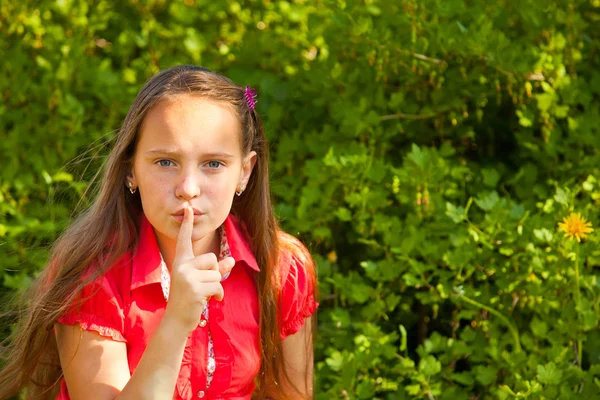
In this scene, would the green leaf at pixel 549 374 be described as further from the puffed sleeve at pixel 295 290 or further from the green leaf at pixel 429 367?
the puffed sleeve at pixel 295 290

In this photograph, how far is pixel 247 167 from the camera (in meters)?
2.22

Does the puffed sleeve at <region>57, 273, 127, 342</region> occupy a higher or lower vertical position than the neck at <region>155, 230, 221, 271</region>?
lower

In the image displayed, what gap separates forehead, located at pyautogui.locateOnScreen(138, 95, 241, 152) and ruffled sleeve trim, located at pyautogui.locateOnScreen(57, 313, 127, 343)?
1.30 feet

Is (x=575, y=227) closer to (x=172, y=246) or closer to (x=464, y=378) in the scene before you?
(x=464, y=378)

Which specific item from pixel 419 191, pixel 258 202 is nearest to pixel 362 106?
pixel 419 191

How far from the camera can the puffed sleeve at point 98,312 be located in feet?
6.64

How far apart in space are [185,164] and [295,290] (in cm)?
51

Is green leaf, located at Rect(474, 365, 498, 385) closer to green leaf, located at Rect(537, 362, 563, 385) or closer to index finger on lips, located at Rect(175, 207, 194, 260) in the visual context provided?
green leaf, located at Rect(537, 362, 563, 385)

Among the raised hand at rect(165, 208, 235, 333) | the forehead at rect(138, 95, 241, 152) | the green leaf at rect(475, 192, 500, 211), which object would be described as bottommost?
the green leaf at rect(475, 192, 500, 211)

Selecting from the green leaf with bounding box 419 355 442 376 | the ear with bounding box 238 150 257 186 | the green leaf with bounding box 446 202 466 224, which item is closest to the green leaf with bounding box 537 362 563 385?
the green leaf with bounding box 419 355 442 376

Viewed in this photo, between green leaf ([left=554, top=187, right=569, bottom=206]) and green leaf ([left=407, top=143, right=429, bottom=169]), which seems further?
green leaf ([left=407, top=143, right=429, bottom=169])

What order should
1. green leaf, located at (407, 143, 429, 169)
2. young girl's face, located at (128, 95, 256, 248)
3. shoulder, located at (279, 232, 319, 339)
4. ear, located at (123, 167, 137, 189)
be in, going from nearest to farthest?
young girl's face, located at (128, 95, 256, 248), ear, located at (123, 167, 137, 189), shoulder, located at (279, 232, 319, 339), green leaf, located at (407, 143, 429, 169)

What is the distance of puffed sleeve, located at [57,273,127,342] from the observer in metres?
2.03

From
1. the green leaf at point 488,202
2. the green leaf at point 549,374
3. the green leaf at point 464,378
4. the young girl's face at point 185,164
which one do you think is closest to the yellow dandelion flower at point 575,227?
the green leaf at point 488,202
